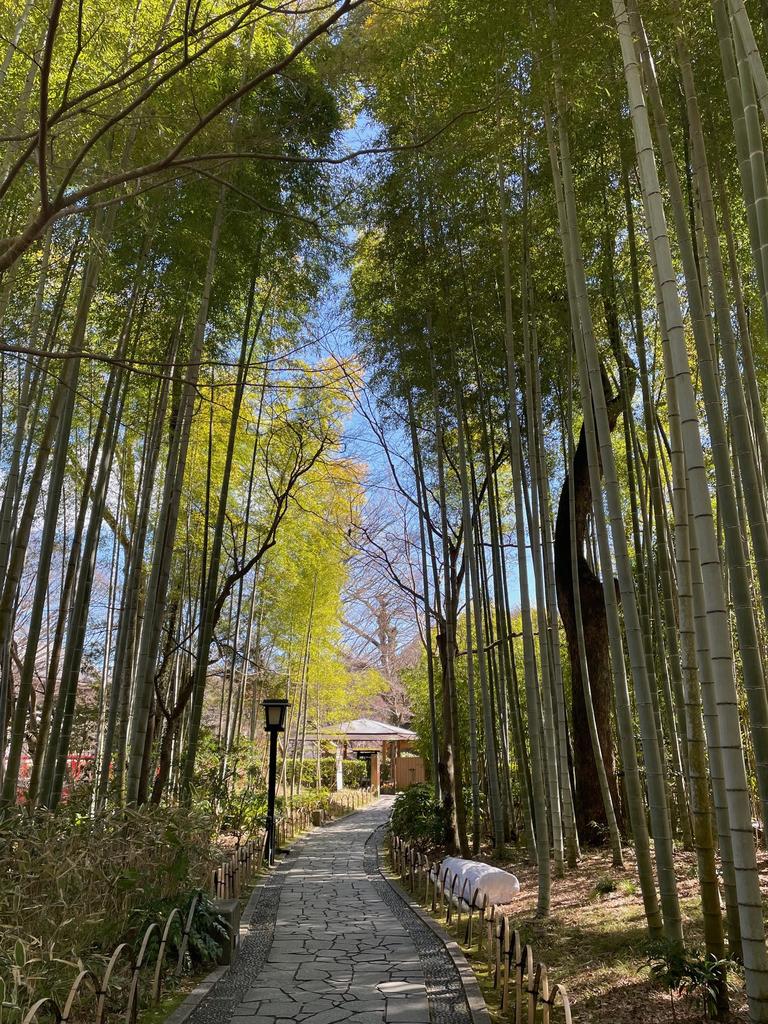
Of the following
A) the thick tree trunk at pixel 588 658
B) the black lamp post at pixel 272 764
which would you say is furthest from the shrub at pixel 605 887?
the black lamp post at pixel 272 764

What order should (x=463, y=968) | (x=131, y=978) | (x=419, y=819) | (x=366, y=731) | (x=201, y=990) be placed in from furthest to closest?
(x=366, y=731) < (x=419, y=819) < (x=463, y=968) < (x=201, y=990) < (x=131, y=978)

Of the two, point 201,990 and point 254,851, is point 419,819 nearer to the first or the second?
point 254,851

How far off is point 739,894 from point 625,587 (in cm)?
130

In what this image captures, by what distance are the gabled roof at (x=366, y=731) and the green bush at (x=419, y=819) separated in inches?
304

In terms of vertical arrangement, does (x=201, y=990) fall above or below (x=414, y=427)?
below

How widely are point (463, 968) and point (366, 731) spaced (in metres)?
13.8

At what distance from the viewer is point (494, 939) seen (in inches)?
131

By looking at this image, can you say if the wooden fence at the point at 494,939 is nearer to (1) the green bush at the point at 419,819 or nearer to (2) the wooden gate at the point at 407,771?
(1) the green bush at the point at 419,819

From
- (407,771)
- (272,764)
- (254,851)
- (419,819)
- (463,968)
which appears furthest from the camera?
(407,771)

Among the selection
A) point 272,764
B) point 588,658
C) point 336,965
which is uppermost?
point 588,658

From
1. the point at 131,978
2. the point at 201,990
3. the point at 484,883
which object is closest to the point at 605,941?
the point at 484,883

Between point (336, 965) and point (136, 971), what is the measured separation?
155 cm

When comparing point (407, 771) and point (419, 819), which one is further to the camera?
point (407, 771)

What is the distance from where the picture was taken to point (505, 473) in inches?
373
